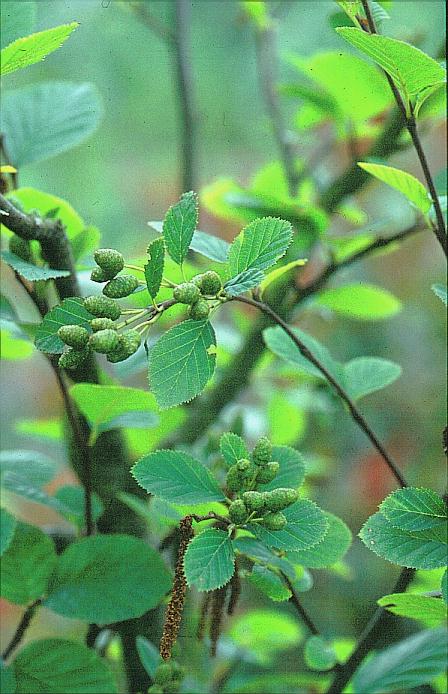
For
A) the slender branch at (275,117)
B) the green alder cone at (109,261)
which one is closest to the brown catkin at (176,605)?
the green alder cone at (109,261)

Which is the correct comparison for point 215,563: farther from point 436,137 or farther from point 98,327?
point 436,137

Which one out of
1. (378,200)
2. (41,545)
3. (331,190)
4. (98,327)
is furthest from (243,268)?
(378,200)

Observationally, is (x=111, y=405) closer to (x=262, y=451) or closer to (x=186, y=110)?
(x=262, y=451)

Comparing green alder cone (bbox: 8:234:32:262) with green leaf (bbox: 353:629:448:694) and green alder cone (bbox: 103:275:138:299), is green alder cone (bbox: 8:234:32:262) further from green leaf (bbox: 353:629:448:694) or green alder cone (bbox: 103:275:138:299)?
green leaf (bbox: 353:629:448:694)

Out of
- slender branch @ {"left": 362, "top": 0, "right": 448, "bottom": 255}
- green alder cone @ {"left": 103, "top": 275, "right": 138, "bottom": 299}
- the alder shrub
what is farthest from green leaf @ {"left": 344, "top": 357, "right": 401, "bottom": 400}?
green alder cone @ {"left": 103, "top": 275, "right": 138, "bottom": 299}

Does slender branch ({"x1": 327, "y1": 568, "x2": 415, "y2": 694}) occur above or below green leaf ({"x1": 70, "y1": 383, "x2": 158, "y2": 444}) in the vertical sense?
below

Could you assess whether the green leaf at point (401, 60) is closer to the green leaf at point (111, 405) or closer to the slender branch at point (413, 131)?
the slender branch at point (413, 131)

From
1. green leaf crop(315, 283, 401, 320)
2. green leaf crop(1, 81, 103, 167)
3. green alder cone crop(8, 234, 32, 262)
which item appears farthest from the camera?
green leaf crop(315, 283, 401, 320)
